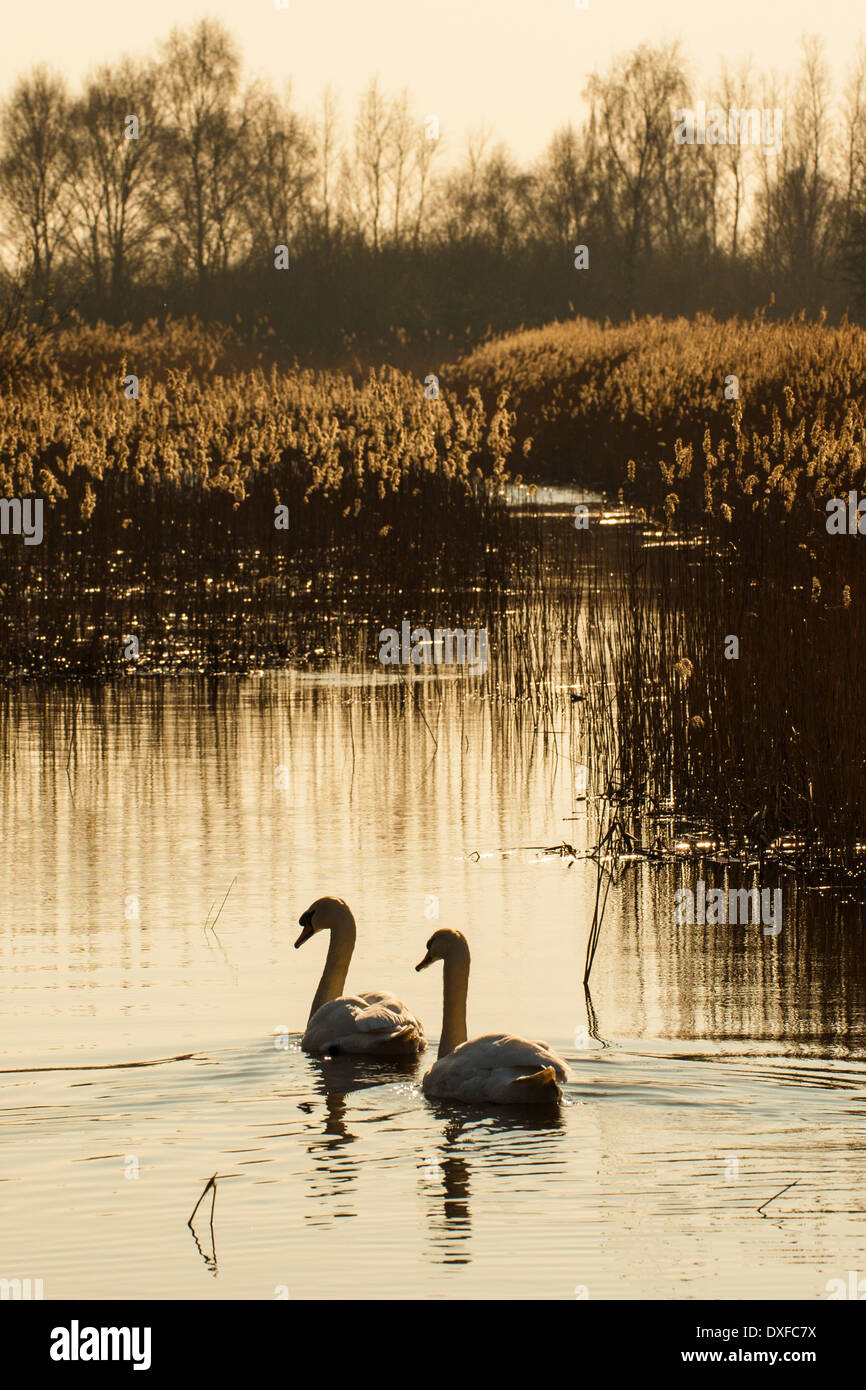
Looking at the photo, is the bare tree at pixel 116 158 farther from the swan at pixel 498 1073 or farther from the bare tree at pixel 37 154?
the swan at pixel 498 1073

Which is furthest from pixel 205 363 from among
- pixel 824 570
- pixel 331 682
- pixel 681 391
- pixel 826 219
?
pixel 826 219

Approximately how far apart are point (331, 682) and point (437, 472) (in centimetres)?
661

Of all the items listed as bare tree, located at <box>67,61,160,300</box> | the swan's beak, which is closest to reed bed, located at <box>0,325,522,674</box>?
the swan's beak

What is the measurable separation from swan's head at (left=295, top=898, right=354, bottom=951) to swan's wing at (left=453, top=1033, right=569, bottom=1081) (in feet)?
3.88

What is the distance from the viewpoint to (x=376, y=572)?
17656mm

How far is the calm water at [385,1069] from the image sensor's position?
4586 millimetres

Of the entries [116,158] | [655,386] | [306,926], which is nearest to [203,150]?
[116,158]

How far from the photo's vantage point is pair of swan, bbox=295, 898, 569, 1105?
5.56m

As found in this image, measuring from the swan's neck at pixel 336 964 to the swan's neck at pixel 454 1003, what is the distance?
18.9 inches

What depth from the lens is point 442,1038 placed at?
239 inches

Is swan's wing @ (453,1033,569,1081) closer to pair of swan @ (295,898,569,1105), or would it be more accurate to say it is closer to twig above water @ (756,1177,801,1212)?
pair of swan @ (295,898,569,1105)

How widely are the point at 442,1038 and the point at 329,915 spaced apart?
0.91 metres

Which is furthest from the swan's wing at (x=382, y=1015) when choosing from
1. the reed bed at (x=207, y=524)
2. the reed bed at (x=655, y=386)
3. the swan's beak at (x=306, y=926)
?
the reed bed at (x=655, y=386)
